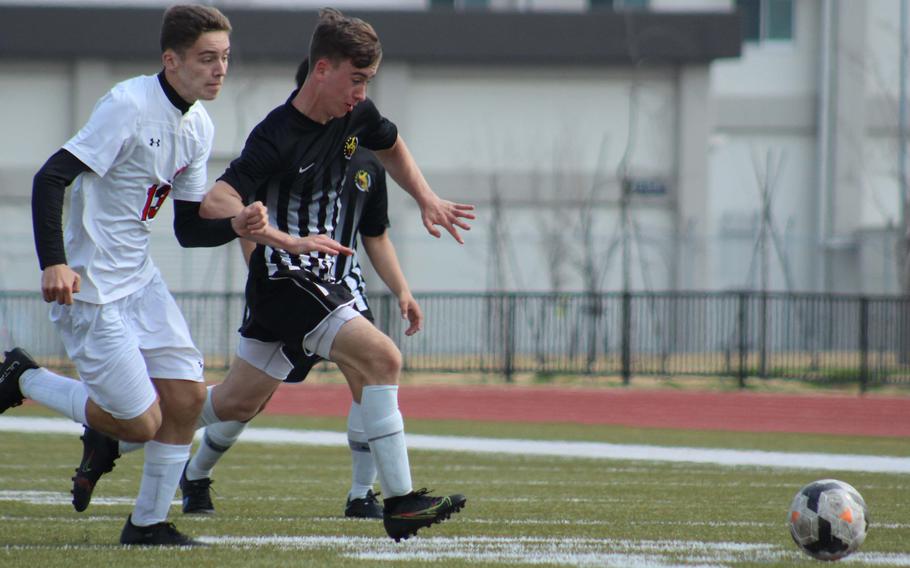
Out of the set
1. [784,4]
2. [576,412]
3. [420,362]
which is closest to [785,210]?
[784,4]

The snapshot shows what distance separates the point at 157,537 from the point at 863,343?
49.7 ft

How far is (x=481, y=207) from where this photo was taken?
95.3ft

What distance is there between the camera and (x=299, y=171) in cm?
591

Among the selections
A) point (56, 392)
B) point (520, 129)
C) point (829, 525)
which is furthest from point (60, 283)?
point (520, 129)

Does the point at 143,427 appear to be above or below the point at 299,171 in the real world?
below

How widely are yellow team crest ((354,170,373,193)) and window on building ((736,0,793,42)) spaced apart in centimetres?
2802

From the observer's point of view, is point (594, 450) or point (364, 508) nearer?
point (364, 508)

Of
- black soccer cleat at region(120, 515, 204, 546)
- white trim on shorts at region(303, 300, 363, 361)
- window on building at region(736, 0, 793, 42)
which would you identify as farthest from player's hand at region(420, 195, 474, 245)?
window on building at region(736, 0, 793, 42)

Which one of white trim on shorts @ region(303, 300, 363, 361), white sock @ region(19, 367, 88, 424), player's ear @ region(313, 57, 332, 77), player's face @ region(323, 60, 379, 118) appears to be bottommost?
white sock @ region(19, 367, 88, 424)

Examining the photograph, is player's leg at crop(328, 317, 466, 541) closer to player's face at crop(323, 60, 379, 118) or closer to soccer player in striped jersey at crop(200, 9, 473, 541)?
soccer player in striped jersey at crop(200, 9, 473, 541)

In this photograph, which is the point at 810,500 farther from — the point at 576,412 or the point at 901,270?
the point at 901,270

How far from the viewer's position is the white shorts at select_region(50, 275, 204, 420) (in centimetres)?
559

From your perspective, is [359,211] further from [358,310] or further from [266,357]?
[266,357]

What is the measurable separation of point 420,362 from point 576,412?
6.00 meters
